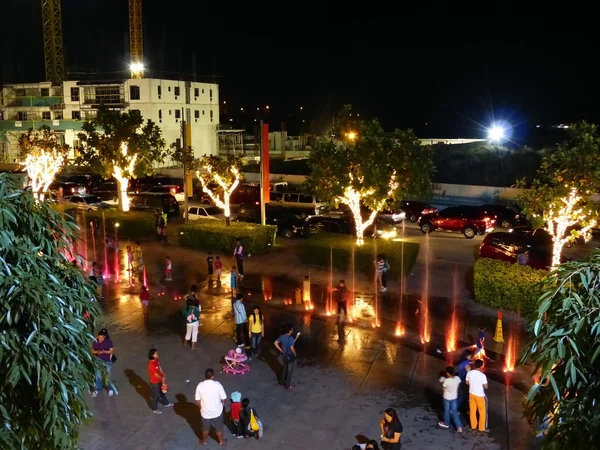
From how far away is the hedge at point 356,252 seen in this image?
2175 centimetres

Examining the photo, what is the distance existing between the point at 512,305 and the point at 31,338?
15.4m

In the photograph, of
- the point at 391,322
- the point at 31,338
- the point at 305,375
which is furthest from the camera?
the point at 391,322

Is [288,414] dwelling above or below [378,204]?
below

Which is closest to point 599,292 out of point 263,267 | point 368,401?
point 368,401

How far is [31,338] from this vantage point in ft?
16.6

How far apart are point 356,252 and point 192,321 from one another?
8887mm

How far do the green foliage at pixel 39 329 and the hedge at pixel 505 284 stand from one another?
14008mm

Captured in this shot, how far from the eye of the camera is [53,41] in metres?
97.8

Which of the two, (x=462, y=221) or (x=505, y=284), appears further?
(x=462, y=221)

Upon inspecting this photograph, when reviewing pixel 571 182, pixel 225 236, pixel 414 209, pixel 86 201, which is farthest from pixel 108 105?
pixel 571 182

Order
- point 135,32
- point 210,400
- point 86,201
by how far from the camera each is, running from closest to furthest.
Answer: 1. point 210,400
2. point 86,201
3. point 135,32

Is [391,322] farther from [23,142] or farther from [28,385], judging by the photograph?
[23,142]

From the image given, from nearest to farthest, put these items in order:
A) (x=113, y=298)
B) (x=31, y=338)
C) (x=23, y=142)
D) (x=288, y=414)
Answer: (x=31, y=338)
(x=288, y=414)
(x=113, y=298)
(x=23, y=142)

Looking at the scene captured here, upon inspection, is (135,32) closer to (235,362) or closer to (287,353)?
(235,362)
